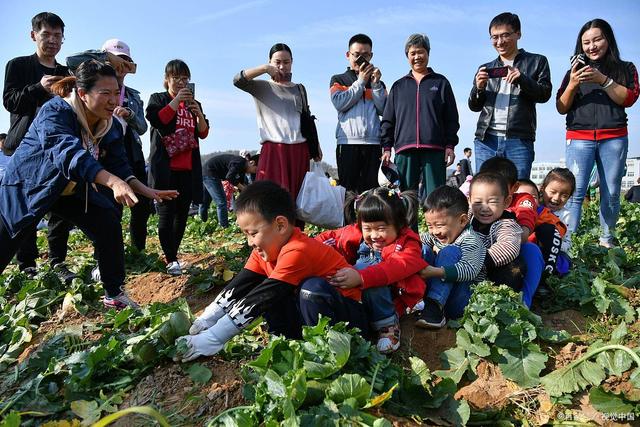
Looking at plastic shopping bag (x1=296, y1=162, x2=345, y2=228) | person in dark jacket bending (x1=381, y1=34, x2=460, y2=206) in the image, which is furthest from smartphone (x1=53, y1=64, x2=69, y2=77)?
person in dark jacket bending (x1=381, y1=34, x2=460, y2=206)

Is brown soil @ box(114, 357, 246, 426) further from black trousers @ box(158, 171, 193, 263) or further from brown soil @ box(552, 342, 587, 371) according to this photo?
black trousers @ box(158, 171, 193, 263)

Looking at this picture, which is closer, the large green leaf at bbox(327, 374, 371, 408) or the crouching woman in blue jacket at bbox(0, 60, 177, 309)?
the large green leaf at bbox(327, 374, 371, 408)

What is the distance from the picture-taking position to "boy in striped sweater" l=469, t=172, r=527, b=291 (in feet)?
10.4

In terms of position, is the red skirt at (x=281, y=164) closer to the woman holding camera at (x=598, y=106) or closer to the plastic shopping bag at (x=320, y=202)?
the plastic shopping bag at (x=320, y=202)

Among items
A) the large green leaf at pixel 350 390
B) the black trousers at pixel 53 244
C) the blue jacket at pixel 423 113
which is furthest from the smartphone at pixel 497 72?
the black trousers at pixel 53 244

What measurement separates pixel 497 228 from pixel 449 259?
431 millimetres

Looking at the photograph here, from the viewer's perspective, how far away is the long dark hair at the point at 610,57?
14.4 ft

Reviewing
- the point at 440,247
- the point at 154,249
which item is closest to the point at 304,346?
the point at 440,247

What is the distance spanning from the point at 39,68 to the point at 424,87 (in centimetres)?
319

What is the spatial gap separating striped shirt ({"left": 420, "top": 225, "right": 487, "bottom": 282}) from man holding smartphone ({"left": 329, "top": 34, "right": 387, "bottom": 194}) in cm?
185

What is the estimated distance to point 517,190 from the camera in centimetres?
385

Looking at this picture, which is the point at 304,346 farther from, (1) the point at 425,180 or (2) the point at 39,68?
(2) the point at 39,68

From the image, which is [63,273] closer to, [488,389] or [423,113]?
[423,113]

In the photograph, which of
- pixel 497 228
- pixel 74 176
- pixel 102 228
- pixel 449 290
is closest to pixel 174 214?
pixel 102 228
